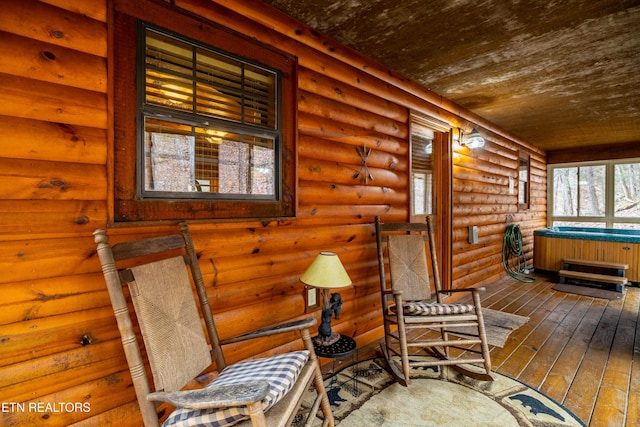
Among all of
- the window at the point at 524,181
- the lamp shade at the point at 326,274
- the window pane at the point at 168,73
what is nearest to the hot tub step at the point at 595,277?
the window at the point at 524,181

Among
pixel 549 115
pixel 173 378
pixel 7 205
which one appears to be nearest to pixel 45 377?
pixel 173 378

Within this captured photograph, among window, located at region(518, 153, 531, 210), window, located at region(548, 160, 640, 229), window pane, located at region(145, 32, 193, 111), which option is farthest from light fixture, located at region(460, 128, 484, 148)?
window, located at region(548, 160, 640, 229)

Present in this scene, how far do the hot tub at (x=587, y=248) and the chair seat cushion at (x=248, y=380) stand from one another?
5.66m

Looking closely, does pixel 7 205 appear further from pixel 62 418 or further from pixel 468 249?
pixel 468 249

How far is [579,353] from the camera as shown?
272 centimetres

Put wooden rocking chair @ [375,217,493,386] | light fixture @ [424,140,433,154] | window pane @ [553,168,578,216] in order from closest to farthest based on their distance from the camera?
wooden rocking chair @ [375,217,493,386] → light fixture @ [424,140,433,154] → window pane @ [553,168,578,216]

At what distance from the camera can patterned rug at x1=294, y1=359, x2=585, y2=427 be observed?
187 centimetres

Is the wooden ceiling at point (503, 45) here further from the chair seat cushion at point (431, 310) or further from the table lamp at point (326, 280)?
the chair seat cushion at point (431, 310)

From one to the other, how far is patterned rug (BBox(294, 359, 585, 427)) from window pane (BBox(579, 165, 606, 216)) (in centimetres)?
664

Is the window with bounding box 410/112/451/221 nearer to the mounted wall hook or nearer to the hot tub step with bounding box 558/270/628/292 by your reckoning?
the mounted wall hook

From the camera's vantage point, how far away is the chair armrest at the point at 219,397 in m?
1.04

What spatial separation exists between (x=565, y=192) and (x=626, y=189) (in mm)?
1015

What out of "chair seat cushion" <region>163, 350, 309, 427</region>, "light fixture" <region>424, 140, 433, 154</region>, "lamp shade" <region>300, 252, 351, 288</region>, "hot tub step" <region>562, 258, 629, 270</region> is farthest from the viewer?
"hot tub step" <region>562, 258, 629, 270</region>

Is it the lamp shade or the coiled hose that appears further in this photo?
the coiled hose
